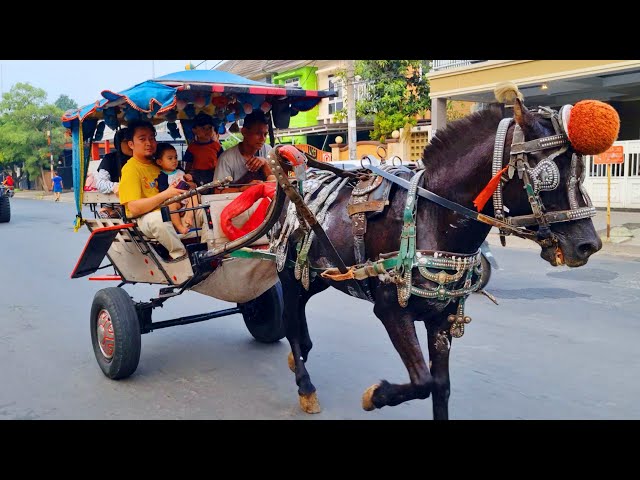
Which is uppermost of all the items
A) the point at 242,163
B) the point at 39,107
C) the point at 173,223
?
the point at 39,107

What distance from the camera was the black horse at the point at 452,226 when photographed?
9.60ft

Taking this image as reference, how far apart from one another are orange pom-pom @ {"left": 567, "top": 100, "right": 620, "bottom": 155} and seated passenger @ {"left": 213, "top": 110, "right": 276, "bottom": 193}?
9.11 feet

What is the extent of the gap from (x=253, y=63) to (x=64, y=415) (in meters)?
27.0

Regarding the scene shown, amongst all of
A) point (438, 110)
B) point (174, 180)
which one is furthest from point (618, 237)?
point (174, 180)

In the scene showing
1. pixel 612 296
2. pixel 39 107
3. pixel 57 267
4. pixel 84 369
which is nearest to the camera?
pixel 84 369

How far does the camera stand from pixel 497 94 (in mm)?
3096

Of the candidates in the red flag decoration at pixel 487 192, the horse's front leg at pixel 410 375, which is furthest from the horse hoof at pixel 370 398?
the red flag decoration at pixel 487 192

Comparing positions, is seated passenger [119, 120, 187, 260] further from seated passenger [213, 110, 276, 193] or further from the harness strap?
the harness strap

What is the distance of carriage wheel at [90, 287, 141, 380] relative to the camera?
15.6ft

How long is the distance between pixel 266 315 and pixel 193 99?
7.11 ft

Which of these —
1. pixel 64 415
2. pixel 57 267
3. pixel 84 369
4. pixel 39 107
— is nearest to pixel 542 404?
pixel 64 415

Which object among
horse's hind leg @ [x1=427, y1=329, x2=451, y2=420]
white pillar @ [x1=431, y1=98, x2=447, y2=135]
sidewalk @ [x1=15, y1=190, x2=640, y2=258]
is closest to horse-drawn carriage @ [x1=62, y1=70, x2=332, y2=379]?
horse's hind leg @ [x1=427, y1=329, x2=451, y2=420]

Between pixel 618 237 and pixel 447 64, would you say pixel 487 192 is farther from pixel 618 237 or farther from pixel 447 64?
pixel 447 64

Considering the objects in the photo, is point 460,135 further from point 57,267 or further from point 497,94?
point 57,267
